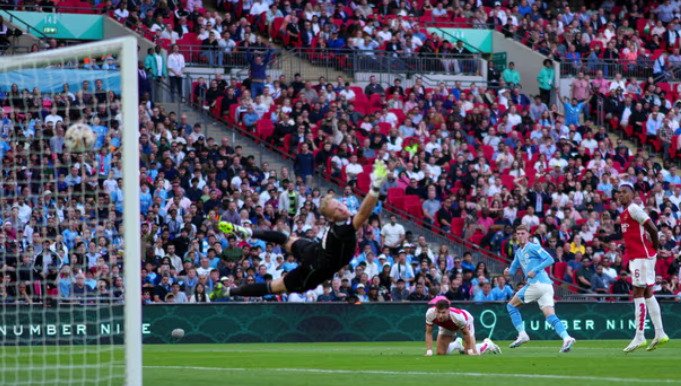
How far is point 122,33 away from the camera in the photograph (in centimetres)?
3691

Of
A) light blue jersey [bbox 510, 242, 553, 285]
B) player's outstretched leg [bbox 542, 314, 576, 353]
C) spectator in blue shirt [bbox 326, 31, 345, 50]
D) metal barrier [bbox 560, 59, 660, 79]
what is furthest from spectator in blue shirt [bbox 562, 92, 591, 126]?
player's outstretched leg [bbox 542, 314, 576, 353]

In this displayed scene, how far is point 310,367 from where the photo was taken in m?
18.0

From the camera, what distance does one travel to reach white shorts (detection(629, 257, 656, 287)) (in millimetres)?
20859

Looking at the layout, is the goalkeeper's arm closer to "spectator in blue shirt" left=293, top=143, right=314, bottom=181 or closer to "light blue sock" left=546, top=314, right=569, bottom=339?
"light blue sock" left=546, top=314, right=569, bottom=339

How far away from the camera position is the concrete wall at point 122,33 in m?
35.8

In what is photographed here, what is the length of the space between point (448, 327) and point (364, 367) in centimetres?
348

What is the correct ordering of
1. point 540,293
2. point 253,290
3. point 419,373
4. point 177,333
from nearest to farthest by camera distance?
point 419,373
point 253,290
point 540,293
point 177,333

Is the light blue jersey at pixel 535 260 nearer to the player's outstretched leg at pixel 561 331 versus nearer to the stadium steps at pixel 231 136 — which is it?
the player's outstretched leg at pixel 561 331

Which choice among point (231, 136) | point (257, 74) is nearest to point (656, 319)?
point (231, 136)

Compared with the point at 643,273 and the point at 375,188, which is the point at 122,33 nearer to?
the point at 643,273

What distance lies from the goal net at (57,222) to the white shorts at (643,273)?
25.2ft

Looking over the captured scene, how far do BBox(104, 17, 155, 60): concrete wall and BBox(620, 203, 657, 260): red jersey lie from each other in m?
17.7

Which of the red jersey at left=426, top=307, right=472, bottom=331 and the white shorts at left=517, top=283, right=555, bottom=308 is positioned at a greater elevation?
the white shorts at left=517, top=283, right=555, bottom=308

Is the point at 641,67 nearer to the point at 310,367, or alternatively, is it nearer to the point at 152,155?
the point at 152,155
